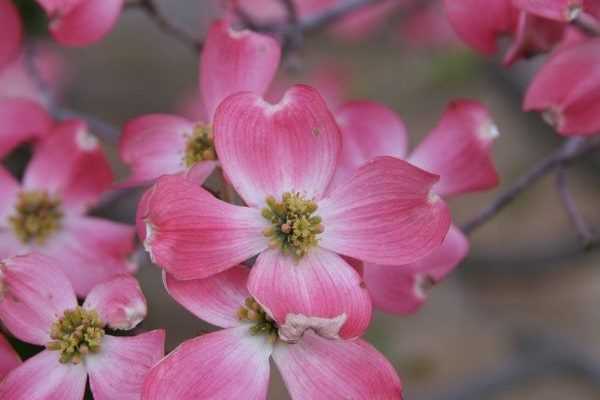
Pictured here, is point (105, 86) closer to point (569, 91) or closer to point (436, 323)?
point (436, 323)

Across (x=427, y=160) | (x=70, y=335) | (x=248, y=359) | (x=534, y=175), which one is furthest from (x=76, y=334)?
(x=534, y=175)

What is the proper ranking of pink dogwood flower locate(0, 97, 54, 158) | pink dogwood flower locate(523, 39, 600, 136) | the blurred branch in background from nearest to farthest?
pink dogwood flower locate(523, 39, 600, 136)
pink dogwood flower locate(0, 97, 54, 158)
the blurred branch in background

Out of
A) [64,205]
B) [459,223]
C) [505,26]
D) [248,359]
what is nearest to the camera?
[248,359]

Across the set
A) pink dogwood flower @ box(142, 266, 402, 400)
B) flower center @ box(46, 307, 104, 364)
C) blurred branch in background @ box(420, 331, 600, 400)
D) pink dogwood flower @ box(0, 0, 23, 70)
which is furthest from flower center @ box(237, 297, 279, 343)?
blurred branch in background @ box(420, 331, 600, 400)

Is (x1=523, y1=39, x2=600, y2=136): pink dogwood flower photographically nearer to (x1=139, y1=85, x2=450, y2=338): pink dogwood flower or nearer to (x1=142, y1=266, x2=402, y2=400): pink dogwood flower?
(x1=139, y1=85, x2=450, y2=338): pink dogwood flower

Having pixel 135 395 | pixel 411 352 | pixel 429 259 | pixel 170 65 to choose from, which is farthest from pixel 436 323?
pixel 135 395

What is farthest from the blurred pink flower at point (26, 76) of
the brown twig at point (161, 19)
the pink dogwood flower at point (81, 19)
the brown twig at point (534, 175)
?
the brown twig at point (534, 175)

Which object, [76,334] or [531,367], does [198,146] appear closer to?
[76,334]
